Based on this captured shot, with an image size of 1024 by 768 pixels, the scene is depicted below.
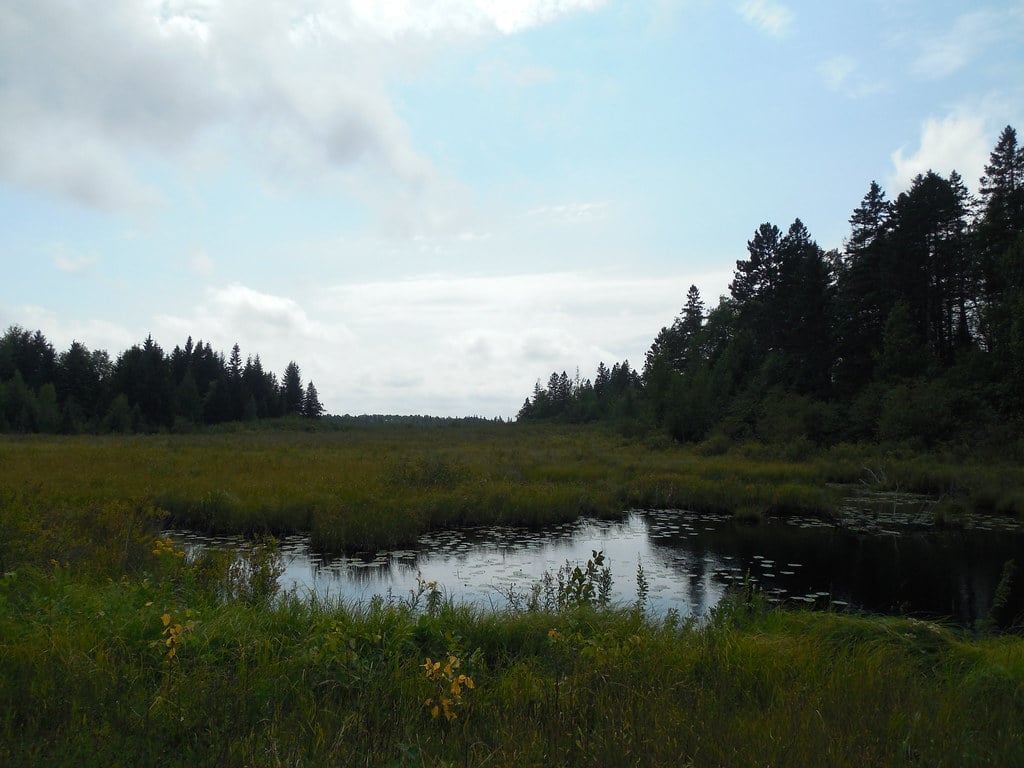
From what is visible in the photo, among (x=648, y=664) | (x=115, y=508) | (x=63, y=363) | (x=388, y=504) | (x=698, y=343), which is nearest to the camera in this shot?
(x=648, y=664)

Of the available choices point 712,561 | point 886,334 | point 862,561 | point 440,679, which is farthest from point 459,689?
point 886,334

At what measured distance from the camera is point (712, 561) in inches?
526

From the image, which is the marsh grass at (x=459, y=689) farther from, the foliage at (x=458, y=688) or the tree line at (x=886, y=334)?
the tree line at (x=886, y=334)

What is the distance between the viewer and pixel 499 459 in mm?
28156

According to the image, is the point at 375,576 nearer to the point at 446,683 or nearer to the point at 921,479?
the point at 446,683

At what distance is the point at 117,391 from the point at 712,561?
72.1m

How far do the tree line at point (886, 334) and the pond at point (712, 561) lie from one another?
14.1 metres

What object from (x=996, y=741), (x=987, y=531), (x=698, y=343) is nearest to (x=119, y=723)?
(x=996, y=741)

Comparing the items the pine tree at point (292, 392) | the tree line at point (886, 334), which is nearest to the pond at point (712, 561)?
the tree line at point (886, 334)

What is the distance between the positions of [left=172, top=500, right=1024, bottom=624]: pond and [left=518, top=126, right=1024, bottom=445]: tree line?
14.1 meters

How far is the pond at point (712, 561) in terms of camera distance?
1055 centimetres

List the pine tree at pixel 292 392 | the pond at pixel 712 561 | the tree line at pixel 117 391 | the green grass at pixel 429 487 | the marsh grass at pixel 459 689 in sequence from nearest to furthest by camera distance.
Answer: the marsh grass at pixel 459 689 → the pond at pixel 712 561 → the green grass at pixel 429 487 → the tree line at pixel 117 391 → the pine tree at pixel 292 392

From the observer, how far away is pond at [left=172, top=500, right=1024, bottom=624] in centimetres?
1055

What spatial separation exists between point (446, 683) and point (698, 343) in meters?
59.1
